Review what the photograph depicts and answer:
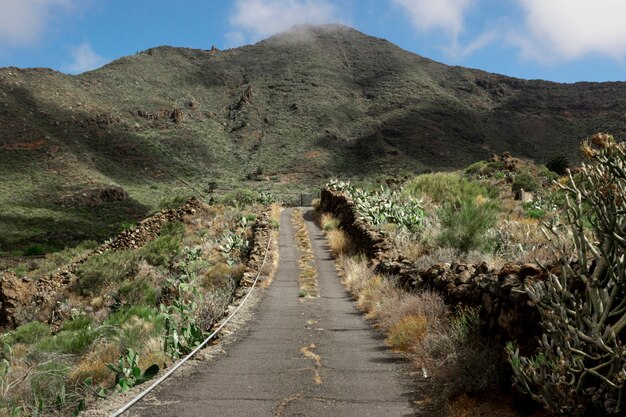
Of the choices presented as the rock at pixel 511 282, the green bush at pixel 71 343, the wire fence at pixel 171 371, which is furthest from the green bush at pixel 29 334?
the rock at pixel 511 282

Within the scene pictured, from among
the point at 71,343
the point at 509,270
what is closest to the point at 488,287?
the point at 509,270

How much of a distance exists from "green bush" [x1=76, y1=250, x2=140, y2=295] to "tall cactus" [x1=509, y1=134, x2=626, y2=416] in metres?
17.4

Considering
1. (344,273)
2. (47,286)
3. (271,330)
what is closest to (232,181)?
(47,286)

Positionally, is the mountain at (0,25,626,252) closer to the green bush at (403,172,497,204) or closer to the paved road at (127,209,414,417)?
the green bush at (403,172,497,204)

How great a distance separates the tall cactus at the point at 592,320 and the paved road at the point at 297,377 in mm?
1860

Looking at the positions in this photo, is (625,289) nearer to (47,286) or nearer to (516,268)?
(516,268)

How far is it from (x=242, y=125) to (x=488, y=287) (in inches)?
2916

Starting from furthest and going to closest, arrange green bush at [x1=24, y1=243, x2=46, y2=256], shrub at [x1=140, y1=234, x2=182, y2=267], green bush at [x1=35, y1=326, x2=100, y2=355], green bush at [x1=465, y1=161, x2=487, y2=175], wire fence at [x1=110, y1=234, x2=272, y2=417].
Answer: green bush at [x1=465, y1=161, x2=487, y2=175]
green bush at [x1=24, y1=243, x2=46, y2=256]
shrub at [x1=140, y1=234, x2=182, y2=267]
green bush at [x1=35, y1=326, x2=100, y2=355]
wire fence at [x1=110, y1=234, x2=272, y2=417]

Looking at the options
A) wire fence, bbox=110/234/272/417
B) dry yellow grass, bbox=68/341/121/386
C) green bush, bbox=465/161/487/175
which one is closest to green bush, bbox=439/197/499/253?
wire fence, bbox=110/234/272/417

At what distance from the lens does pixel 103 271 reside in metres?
20.5

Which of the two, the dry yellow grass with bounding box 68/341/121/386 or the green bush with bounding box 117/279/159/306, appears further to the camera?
the green bush with bounding box 117/279/159/306

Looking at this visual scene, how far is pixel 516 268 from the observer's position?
23.9 feet

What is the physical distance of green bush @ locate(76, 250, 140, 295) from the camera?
66.7 feet

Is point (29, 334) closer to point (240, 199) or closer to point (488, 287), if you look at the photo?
point (488, 287)
